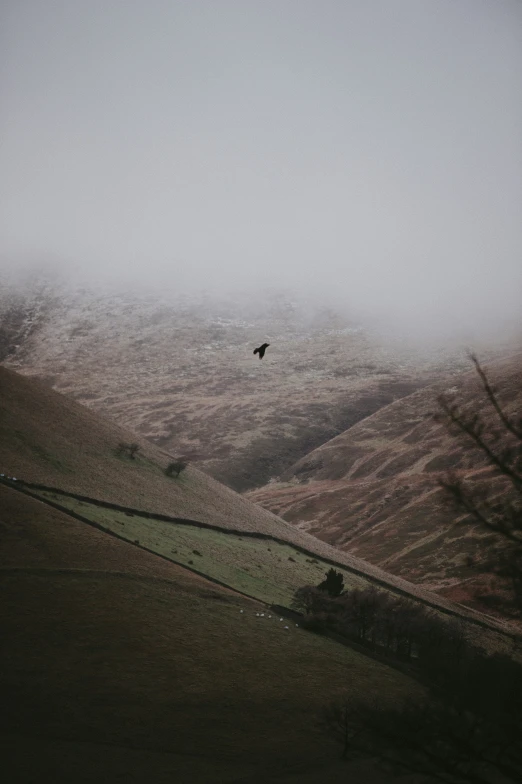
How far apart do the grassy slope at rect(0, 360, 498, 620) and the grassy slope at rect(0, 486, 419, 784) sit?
18371mm

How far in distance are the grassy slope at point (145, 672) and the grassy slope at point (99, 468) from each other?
1837 cm

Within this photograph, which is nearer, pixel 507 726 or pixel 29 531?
pixel 507 726

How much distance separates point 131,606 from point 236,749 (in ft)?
49.8

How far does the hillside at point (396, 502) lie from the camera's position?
115 metres

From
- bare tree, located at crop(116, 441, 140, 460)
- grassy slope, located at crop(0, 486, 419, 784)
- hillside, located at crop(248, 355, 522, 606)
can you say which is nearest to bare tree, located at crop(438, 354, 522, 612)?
grassy slope, located at crop(0, 486, 419, 784)

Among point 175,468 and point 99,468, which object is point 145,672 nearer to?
point 99,468

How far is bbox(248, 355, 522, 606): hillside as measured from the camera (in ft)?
379

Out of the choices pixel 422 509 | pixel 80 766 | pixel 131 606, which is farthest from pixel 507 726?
pixel 422 509

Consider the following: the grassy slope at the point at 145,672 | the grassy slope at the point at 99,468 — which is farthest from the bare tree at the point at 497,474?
Answer: the grassy slope at the point at 99,468

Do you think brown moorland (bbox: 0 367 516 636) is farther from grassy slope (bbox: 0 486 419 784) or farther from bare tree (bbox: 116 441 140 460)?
grassy slope (bbox: 0 486 419 784)

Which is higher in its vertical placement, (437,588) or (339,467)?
Result: (339,467)

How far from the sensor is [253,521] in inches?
3573

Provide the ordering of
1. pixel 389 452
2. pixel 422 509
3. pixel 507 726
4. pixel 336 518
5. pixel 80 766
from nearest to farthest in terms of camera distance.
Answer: pixel 507 726, pixel 80 766, pixel 422 509, pixel 336 518, pixel 389 452

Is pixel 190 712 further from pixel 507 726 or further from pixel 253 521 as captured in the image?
pixel 253 521
